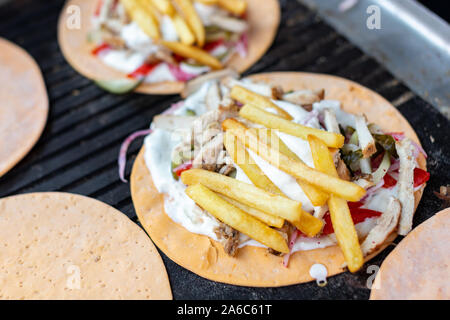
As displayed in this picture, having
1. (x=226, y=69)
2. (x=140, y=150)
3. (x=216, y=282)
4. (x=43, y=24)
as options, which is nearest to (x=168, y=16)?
(x=226, y=69)

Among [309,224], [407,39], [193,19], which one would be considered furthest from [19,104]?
[407,39]

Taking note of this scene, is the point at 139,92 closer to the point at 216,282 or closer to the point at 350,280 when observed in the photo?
the point at 216,282

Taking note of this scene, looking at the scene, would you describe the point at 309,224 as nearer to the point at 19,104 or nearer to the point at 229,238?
the point at 229,238

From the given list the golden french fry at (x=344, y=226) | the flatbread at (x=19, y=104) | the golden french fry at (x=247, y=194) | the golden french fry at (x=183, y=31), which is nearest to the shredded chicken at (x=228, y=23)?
the golden french fry at (x=183, y=31)

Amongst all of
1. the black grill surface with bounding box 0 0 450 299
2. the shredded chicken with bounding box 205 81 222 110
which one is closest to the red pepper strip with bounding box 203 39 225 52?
the black grill surface with bounding box 0 0 450 299

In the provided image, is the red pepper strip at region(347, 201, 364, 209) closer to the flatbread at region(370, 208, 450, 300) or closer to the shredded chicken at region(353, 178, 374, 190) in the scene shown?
the shredded chicken at region(353, 178, 374, 190)

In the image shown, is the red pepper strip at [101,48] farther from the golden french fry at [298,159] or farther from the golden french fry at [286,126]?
the golden french fry at [298,159]
